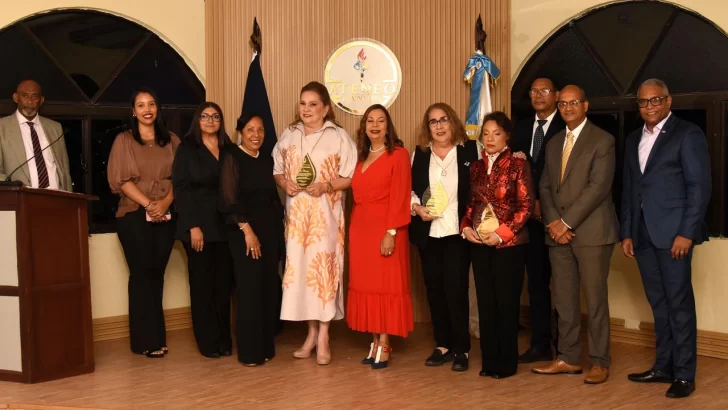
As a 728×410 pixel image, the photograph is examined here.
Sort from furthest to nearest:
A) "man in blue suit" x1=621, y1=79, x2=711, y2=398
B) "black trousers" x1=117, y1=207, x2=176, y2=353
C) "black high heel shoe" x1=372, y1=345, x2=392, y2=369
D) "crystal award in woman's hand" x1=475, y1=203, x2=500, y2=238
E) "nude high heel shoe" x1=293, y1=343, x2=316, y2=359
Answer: "black trousers" x1=117, y1=207, x2=176, y2=353, "nude high heel shoe" x1=293, y1=343, x2=316, y2=359, "black high heel shoe" x1=372, y1=345, x2=392, y2=369, "crystal award in woman's hand" x1=475, y1=203, x2=500, y2=238, "man in blue suit" x1=621, y1=79, x2=711, y2=398

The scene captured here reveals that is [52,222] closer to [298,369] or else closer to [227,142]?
[227,142]

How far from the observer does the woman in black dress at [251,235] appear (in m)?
4.65

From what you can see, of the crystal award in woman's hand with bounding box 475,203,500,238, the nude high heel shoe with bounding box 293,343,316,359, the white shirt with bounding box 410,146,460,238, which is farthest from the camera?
the nude high heel shoe with bounding box 293,343,316,359

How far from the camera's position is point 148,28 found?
571 centimetres

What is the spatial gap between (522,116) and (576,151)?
1.81 meters

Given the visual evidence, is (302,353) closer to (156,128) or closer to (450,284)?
(450,284)

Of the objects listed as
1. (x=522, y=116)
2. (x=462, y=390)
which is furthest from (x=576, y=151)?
(x=522, y=116)

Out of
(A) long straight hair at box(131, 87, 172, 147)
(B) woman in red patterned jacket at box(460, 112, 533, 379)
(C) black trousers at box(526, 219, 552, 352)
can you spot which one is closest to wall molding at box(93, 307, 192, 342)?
(A) long straight hair at box(131, 87, 172, 147)

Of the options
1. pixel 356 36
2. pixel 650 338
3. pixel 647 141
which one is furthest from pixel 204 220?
pixel 650 338

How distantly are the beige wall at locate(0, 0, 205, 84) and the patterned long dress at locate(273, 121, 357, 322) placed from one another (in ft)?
5.09

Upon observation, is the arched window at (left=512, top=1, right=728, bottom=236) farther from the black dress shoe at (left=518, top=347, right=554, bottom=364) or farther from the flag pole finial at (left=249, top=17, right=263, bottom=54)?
the flag pole finial at (left=249, top=17, right=263, bottom=54)

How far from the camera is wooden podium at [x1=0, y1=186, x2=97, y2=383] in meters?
4.22

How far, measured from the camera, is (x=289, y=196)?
475cm

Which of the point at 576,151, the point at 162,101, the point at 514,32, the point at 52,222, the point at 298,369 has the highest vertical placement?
the point at 514,32
